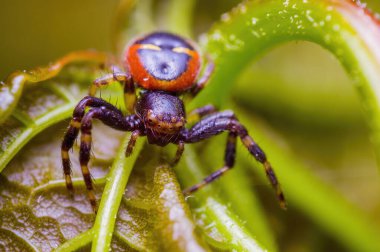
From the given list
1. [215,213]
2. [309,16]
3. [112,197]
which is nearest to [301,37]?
[309,16]

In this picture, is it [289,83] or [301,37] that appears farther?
[289,83]

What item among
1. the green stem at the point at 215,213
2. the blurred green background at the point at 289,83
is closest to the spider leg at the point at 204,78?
the green stem at the point at 215,213

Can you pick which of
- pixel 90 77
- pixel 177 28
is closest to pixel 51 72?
pixel 90 77

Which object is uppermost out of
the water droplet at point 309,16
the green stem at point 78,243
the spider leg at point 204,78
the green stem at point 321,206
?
the spider leg at point 204,78

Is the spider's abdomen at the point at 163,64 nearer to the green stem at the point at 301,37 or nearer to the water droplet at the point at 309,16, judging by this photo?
the green stem at the point at 301,37

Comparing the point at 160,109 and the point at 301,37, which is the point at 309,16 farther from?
the point at 160,109

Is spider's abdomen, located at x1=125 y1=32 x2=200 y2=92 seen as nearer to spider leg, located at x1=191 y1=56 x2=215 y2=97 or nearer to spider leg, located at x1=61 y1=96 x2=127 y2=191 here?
spider leg, located at x1=191 y1=56 x2=215 y2=97

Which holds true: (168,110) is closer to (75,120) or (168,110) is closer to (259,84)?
(75,120)
